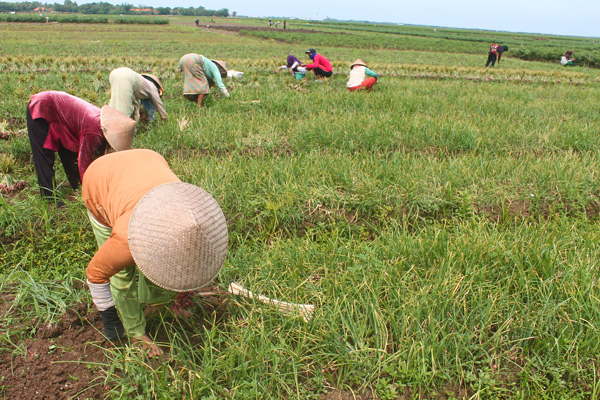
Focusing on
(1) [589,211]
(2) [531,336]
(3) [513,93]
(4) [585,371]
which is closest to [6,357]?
(2) [531,336]

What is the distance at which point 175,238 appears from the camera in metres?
1.41

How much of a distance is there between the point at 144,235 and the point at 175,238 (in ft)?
0.43

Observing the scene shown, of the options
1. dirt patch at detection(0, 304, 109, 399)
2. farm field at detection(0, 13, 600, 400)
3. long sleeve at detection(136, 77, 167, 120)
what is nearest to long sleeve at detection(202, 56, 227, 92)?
long sleeve at detection(136, 77, 167, 120)

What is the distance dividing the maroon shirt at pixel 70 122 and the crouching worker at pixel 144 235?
3.62ft

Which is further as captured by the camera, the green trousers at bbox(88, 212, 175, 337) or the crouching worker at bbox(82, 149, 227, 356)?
the green trousers at bbox(88, 212, 175, 337)

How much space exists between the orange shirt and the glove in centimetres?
23

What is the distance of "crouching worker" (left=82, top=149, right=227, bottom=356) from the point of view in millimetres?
1432

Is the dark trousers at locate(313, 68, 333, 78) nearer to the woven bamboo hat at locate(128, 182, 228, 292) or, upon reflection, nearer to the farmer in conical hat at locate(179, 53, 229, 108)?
the farmer in conical hat at locate(179, 53, 229, 108)

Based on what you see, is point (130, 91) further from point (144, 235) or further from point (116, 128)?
point (144, 235)

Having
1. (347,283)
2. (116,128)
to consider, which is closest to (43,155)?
(116,128)

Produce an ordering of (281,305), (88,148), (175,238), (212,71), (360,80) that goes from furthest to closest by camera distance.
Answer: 1. (360,80)
2. (212,71)
3. (88,148)
4. (281,305)
5. (175,238)

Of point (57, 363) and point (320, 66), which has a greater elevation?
point (320, 66)

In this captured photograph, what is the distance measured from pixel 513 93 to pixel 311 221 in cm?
737

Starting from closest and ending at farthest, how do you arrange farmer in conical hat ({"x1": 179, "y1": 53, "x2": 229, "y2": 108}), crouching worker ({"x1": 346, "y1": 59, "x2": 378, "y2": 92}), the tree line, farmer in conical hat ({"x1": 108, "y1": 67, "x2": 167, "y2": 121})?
farmer in conical hat ({"x1": 108, "y1": 67, "x2": 167, "y2": 121}), farmer in conical hat ({"x1": 179, "y1": 53, "x2": 229, "y2": 108}), crouching worker ({"x1": 346, "y1": 59, "x2": 378, "y2": 92}), the tree line
